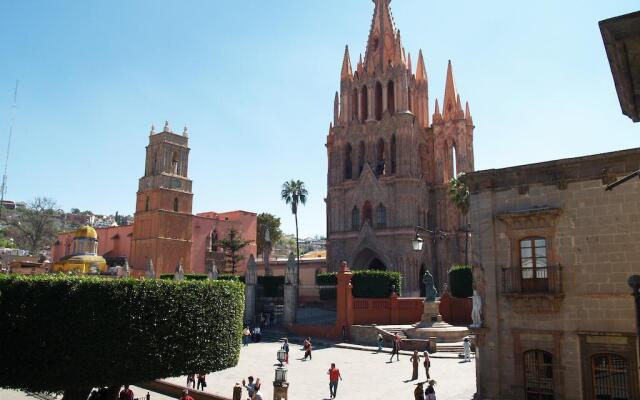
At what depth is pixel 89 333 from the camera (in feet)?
42.3

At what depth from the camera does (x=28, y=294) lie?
42.5 ft

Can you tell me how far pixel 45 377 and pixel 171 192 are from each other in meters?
49.8

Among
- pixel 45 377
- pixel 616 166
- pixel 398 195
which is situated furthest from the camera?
pixel 398 195

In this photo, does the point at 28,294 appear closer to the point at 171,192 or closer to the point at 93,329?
the point at 93,329

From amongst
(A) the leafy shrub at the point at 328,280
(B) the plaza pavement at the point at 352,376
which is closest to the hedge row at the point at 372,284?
(A) the leafy shrub at the point at 328,280

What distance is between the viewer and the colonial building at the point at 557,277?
14195mm

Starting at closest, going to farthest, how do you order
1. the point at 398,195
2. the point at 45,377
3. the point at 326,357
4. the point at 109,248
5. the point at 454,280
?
the point at 45,377, the point at 326,357, the point at 454,280, the point at 398,195, the point at 109,248

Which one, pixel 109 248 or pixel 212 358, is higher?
pixel 109 248

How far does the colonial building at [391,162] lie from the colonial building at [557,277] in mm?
27431

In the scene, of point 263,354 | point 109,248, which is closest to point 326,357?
point 263,354

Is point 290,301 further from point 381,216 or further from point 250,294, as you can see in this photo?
point 381,216

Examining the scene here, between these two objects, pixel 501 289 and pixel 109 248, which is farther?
pixel 109 248

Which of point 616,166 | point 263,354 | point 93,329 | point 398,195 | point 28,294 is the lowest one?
point 263,354

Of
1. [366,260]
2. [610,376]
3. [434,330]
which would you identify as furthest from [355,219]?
[610,376]
